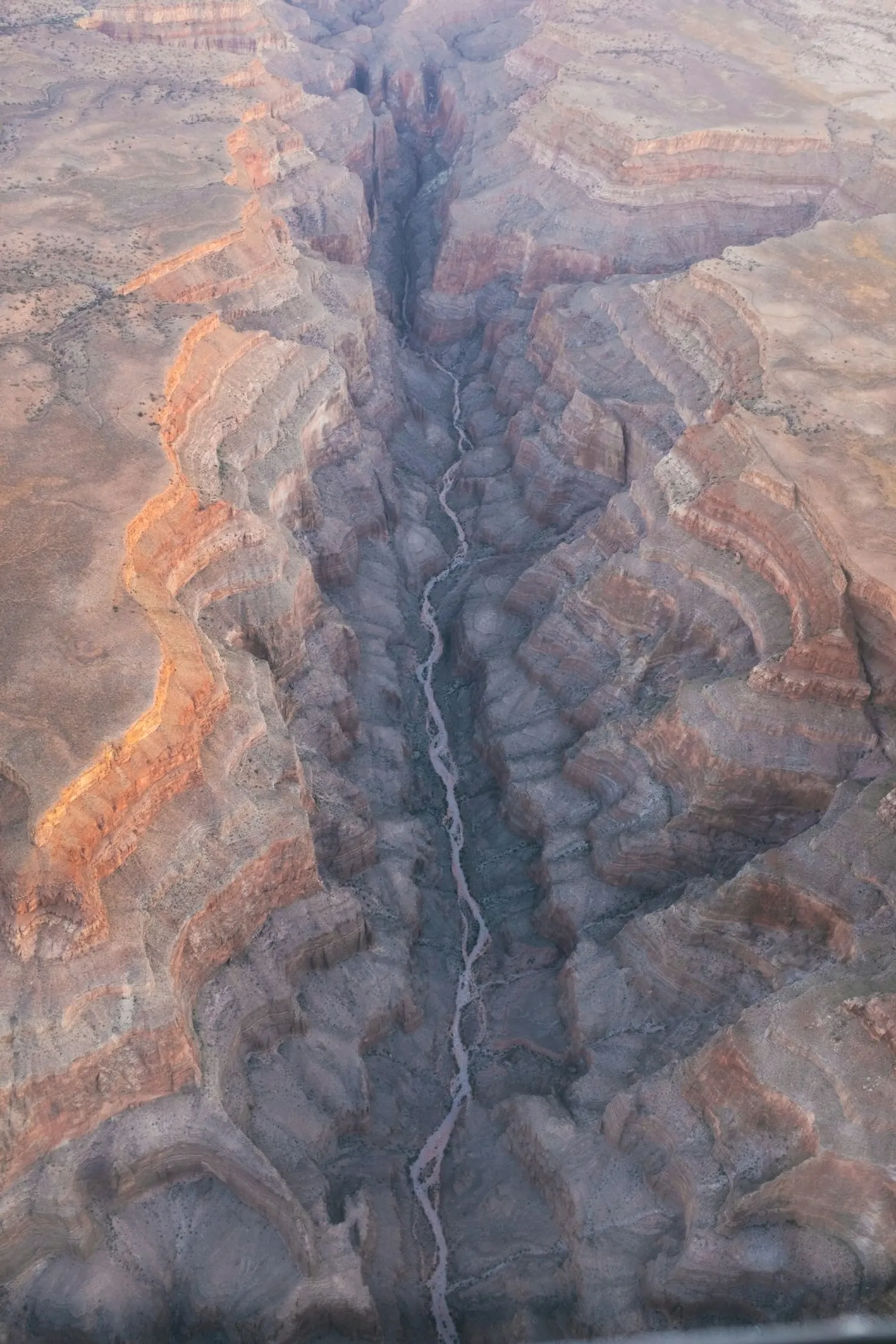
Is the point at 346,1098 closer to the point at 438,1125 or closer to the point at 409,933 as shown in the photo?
the point at 438,1125

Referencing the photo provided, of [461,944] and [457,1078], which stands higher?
[461,944]

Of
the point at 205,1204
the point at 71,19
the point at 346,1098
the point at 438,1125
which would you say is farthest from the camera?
the point at 71,19

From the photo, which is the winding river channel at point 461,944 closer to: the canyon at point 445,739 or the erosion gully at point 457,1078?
the erosion gully at point 457,1078

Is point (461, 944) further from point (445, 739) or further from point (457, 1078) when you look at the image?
point (445, 739)

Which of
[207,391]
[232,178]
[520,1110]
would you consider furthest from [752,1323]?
[232,178]

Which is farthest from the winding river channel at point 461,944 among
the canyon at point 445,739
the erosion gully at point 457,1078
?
the canyon at point 445,739

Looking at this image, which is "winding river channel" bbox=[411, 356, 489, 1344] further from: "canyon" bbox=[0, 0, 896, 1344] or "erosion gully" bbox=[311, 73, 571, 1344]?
"canyon" bbox=[0, 0, 896, 1344]

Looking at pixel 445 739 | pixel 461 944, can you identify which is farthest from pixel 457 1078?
pixel 445 739
